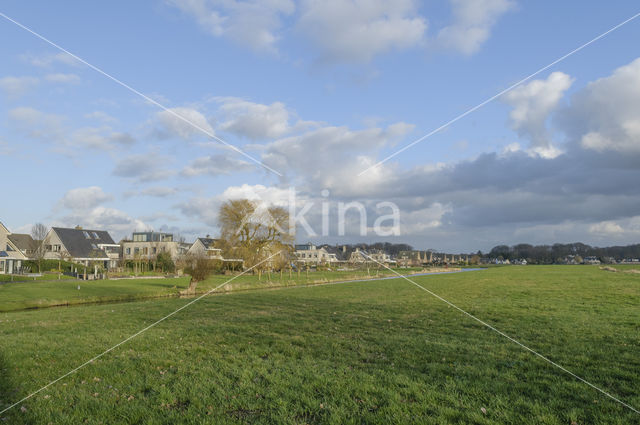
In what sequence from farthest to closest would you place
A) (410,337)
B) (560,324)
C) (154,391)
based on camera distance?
(560,324) < (410,337) < (154,391)

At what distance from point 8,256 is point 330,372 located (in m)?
63.7

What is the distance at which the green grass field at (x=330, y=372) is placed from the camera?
5.54 m

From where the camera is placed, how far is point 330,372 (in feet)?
23.9

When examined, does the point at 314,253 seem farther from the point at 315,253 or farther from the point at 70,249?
the point at 70,249

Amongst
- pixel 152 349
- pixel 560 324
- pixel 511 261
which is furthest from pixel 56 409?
pixel 511 261

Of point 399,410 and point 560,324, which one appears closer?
point 399,410

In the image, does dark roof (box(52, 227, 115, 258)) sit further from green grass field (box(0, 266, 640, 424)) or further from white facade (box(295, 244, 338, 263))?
white facade (box(295, 244, 338, 263))

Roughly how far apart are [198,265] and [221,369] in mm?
28845

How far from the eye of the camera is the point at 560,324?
38.2 ft

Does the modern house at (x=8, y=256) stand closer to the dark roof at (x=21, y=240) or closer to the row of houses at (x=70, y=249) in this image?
the row of houses at (x=70, y=249)

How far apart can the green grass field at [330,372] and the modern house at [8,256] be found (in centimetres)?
5172

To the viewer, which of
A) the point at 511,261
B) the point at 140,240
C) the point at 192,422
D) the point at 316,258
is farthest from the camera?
the point at 511,261

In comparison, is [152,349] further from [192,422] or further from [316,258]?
[316,258]

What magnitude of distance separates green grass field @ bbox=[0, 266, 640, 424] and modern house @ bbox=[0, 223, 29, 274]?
5172 centimetres
